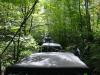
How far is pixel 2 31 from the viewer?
444 inches

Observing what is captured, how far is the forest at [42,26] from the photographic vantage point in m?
11.7

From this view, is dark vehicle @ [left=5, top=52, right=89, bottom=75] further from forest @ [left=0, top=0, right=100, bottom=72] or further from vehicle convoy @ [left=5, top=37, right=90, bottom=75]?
forest @ [left=0, top=0, right=100, bottom=72]

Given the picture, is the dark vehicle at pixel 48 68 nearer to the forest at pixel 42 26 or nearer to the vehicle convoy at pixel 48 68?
the vehicle convoy at pixel 48 68

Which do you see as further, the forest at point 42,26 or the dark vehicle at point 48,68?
the forest at point 42,26

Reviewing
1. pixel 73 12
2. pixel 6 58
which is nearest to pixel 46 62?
pixel 6 58

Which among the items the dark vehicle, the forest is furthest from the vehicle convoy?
the forest

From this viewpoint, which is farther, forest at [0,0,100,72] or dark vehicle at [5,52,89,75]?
forest at [0,0,100,72]

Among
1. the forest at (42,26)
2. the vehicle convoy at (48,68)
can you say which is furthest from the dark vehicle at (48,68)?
the forest at (42,26)

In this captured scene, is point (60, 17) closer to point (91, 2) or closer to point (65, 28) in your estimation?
point (65, 28)

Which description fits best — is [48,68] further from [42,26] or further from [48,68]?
[42,26]

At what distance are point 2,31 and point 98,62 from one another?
25.1 feet

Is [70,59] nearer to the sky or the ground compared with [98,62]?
nearer to the sky

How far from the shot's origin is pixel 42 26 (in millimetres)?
31828

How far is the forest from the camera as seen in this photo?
38.2ft
